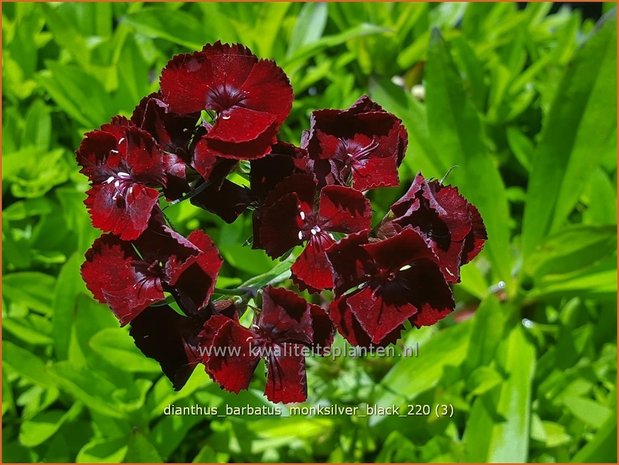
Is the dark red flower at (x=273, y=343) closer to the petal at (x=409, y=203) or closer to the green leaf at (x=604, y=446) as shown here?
the petal at (x=409, y=203)

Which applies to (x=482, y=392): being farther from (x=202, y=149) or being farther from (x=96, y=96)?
(x=96, y=96)

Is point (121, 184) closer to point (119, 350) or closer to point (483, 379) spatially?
point (119, 350)

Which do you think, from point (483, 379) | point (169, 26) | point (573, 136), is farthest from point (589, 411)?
point (169, 26)

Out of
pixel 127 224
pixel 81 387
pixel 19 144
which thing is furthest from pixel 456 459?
pixel 19 144

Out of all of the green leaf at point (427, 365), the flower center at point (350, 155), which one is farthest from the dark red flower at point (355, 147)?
the green leaf at point (427, 365)

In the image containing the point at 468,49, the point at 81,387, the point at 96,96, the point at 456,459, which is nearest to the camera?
the point at 81,387

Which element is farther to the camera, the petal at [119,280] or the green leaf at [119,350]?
the green leaf at [119,350]
